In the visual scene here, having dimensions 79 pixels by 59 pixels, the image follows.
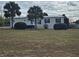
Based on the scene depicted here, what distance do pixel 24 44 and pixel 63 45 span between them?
91cm

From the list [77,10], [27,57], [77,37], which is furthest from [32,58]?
[77,10]

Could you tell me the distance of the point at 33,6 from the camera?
615cm

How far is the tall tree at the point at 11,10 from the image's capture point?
615cm

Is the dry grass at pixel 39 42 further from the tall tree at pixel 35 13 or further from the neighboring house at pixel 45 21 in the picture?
the tall tree at pixel 35 13

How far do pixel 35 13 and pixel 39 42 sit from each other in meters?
0.70

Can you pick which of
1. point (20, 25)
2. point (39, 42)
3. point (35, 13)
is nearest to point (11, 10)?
point (20, 25)

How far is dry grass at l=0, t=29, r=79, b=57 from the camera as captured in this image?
237 inches

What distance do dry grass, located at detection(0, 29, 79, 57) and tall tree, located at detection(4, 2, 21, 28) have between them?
359 millimetres

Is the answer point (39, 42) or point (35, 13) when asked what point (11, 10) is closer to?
point (35, 13)

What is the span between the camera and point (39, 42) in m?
6.09

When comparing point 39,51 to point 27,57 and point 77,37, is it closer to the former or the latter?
point 27,57

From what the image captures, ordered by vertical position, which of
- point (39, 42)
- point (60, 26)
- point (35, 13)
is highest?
point (35, 13)

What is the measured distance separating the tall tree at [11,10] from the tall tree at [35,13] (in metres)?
0.26

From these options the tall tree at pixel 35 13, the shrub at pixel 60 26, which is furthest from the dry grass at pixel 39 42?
the tall tree at pixel 35 13
